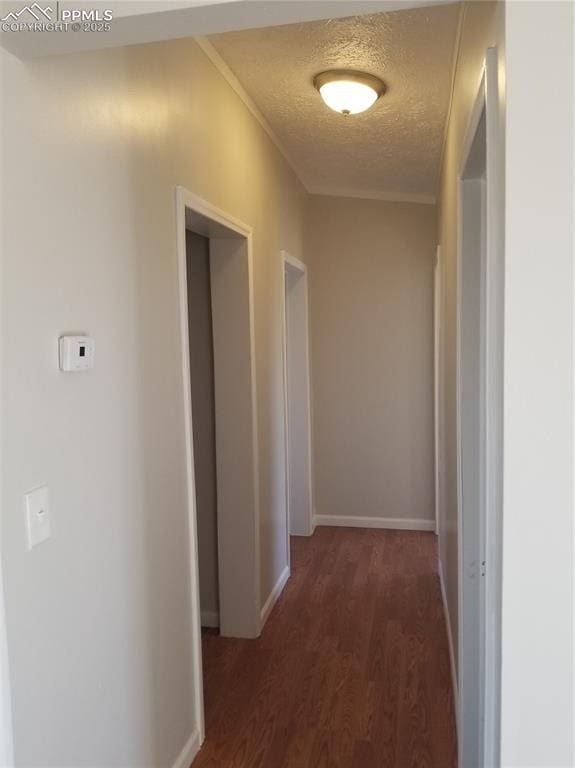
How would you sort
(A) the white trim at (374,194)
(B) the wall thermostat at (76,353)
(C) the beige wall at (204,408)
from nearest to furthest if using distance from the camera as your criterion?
(B) the wall thermostat at (76,353) < (C) the beige wall at (204,408) < (A) the white trim at (374,194)

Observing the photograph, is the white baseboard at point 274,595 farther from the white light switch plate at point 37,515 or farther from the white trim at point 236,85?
the white trim at point 236,85

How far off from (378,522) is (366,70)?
338 centimetres

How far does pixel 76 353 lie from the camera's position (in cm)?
147

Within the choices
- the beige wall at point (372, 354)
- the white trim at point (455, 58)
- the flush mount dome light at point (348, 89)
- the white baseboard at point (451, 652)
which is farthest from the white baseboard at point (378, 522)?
the flush mount dome light at point (348, 89)

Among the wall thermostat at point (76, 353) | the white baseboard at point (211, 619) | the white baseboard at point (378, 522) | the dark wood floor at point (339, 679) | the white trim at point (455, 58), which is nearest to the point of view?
the wall thermostat at point (76, 353)

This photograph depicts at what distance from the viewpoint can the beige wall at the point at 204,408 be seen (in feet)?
10.2

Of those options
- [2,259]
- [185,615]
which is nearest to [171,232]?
[2,259]

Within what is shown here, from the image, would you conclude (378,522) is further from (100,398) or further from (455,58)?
(100,398)

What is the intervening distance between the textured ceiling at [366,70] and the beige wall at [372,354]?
0.56 metres

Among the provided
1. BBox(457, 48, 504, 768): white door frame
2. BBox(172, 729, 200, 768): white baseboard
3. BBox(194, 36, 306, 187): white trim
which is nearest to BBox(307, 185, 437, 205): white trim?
BBox(194, 36, 306, 187): white trim

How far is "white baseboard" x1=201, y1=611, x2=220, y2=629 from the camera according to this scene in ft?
10.7

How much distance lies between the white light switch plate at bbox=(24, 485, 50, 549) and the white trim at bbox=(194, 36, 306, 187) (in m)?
1.74

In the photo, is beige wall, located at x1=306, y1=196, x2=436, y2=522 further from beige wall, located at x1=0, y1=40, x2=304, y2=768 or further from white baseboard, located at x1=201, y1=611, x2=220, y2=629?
beige wall, located at x1=0, y1=40, x2=304, y2=768

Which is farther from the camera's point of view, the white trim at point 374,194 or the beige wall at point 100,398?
the white trim at point 374,194
